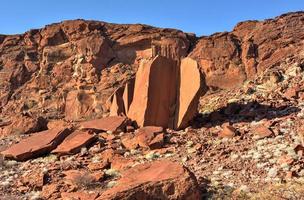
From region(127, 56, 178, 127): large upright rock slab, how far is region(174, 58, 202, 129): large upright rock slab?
0.27m

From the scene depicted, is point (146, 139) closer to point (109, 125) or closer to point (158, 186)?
point (109, 125)

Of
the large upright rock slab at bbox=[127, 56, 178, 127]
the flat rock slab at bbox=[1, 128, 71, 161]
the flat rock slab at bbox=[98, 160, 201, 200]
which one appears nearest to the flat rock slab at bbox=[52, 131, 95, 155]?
the flat rock slab at bbox=[1, 128, 71, 161]

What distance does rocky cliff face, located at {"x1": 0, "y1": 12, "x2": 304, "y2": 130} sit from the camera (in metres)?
29.9

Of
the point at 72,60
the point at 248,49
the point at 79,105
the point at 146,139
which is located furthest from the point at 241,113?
the point at 72,60

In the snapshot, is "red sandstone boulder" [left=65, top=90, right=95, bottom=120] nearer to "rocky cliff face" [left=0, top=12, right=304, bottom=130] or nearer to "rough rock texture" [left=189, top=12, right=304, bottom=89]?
"rocky cliff face" [left=0, top=12, right=304, bottom=130]

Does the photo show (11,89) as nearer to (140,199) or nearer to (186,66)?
(186,66)

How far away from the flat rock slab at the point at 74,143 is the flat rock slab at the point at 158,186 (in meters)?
4.66

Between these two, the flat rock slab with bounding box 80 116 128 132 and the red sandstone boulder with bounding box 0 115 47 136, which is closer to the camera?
the flat rock slab with bounding box 80 116 128 132

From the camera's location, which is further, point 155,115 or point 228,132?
point 155,115

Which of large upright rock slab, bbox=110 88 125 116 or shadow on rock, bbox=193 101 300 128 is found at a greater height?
large upright rock slab, bbox=110 88 125 116

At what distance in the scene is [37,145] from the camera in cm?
1605

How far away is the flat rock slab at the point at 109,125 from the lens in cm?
1703

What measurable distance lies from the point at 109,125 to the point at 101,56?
53.3 ft

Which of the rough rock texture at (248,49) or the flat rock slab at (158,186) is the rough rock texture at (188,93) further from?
the rough rock texture at (248,49)
